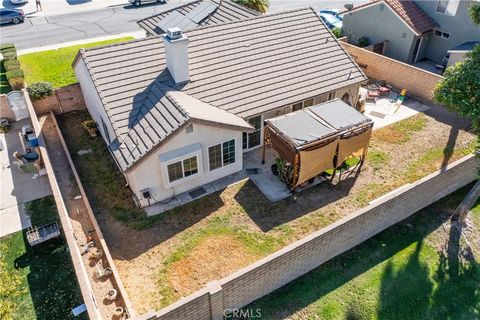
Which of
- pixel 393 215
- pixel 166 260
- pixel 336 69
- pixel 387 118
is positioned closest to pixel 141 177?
pixel 166 260

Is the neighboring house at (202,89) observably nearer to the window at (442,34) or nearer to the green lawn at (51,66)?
the green lawn at (51,66)

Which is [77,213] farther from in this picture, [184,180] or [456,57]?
[456,57]

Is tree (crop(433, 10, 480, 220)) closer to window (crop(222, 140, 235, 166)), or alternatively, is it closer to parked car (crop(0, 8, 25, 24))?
window (crop(222, 140, 235, 166))

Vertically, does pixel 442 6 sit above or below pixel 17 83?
above

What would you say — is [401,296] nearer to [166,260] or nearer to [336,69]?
[166,260]

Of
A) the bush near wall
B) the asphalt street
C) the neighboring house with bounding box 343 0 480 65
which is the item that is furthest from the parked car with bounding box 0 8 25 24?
the neighboring house with bounding box 343 0 480 65

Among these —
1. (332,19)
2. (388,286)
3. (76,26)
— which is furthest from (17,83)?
(332,19)

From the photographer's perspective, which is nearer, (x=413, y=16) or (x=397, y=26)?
(x=413, y=16)
